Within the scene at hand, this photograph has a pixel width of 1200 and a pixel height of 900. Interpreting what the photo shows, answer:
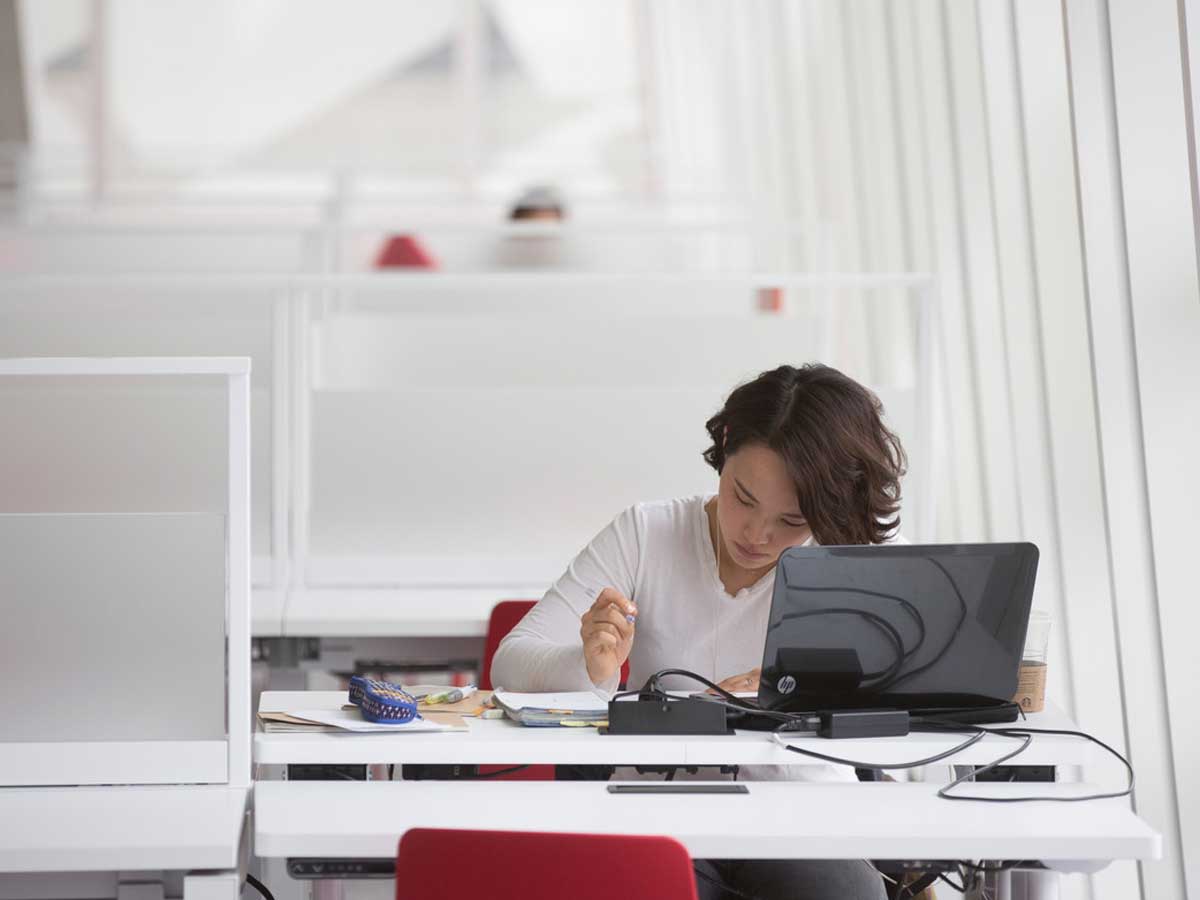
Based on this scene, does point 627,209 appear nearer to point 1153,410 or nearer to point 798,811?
point 1153,410

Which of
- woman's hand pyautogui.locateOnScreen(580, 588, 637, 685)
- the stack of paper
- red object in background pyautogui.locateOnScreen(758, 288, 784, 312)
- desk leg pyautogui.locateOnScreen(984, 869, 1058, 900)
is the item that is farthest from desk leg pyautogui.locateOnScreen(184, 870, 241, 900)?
red object in background pyautogui.locateOnScreen(758, 288, 784, 312)

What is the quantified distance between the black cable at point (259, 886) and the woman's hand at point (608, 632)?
48 cm

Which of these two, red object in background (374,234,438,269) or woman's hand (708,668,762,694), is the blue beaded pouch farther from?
red object in background (374,234,438,269)

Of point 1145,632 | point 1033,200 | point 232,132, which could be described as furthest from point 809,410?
point 232,132

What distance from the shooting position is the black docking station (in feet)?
5.38

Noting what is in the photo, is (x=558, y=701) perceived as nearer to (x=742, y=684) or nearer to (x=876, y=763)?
(x=742, y=684)

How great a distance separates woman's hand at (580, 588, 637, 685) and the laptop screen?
199mm

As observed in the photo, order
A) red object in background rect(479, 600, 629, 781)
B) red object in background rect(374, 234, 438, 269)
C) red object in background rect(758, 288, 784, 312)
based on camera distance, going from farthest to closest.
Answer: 1. red object in background rect(374, 234, 438, 269)
2. red object in background rect(758, 288, 784, 312)
3. red object in background rect(479, 600, 629, 781)

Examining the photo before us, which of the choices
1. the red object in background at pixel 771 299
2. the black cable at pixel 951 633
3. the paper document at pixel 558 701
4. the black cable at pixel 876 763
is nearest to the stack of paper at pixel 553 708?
the paper document at pixel 558 701

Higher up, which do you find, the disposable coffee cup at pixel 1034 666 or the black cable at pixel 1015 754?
the disposable coffee cup at pixel 1034 666

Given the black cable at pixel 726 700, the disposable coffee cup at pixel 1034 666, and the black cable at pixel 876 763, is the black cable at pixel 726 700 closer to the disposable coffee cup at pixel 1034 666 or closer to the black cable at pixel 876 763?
the black cable at pixel 876 763

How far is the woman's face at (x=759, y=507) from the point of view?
188 centimetres

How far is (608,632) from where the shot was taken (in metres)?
1.74

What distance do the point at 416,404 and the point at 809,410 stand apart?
4.94ft
